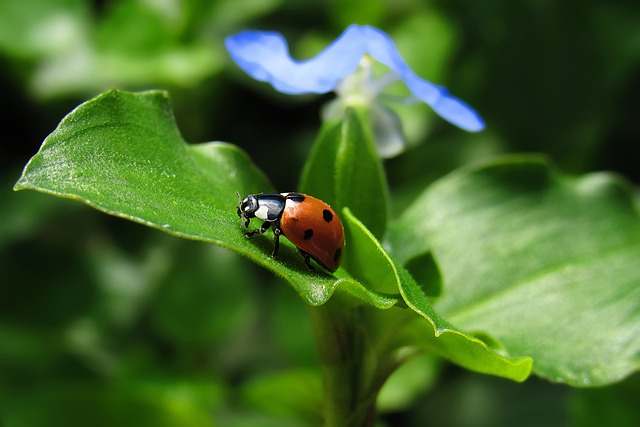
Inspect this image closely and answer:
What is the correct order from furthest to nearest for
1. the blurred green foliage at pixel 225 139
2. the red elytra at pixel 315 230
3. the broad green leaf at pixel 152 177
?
the blurred green foliage at pixel 225 139, the red elytra at pixel 315 230, the broad green leaf at pixel 152 177

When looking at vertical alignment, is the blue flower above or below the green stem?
above

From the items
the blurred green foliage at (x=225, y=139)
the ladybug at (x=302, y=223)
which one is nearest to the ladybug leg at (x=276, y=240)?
the ladybug at (x=302, y=223)

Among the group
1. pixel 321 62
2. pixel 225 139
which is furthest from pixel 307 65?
pixel 225 139

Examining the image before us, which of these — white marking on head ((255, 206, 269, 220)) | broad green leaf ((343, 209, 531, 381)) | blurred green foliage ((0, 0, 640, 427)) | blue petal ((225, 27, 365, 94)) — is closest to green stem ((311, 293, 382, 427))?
broad green leaf ((343, 209, 531, 381))

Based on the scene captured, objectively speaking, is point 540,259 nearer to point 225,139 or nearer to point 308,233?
point 308,233

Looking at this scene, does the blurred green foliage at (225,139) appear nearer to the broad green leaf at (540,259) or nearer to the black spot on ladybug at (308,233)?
the broad green leaf at (540,259)

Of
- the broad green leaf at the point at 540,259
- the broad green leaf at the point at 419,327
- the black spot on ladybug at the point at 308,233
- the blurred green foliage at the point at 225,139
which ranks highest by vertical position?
the black spot on ladybug at the point at 308,233

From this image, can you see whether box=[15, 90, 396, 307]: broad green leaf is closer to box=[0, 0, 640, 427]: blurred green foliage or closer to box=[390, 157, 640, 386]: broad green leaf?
box=[390, 157, 640, 386]: broad green leaf
